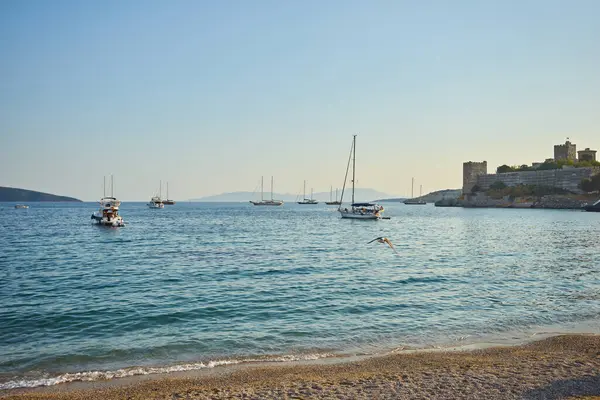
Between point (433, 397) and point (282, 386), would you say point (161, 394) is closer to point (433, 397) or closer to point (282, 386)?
point (282, 386)

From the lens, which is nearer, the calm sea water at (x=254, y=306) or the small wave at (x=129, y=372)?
the small wave at (x=129, y=372)

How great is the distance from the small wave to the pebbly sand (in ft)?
1.30

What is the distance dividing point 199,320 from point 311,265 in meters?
15.1

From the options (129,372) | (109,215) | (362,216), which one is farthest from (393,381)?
(362,216)

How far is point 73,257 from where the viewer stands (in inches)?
1427

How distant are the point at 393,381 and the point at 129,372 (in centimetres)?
631

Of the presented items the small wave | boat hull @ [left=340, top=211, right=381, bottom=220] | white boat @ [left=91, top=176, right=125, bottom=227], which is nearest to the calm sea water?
the small wave

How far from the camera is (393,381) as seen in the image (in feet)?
33.1

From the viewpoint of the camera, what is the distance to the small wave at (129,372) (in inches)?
421

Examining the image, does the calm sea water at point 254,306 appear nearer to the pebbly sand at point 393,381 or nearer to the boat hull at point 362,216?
the pebbly sand at point 393,381

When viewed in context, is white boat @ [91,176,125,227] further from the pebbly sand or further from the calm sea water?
the pebbly sand

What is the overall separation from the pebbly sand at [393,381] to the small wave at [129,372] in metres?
0.40

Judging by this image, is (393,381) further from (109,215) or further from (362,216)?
(362,216)

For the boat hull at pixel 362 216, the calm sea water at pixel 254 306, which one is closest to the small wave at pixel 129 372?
the calm sea water at pixel 254 306
